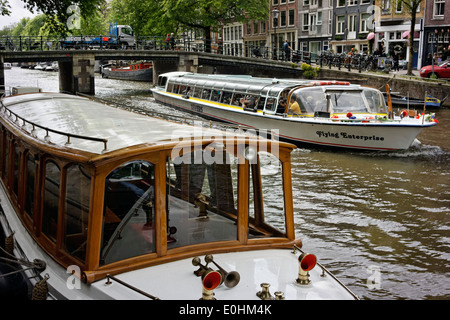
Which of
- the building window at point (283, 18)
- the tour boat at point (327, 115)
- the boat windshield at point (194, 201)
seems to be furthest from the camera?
the building window at point (283, 18)

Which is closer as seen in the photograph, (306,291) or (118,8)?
(306,291)

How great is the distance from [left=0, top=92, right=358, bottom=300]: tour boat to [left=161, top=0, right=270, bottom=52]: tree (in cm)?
3443

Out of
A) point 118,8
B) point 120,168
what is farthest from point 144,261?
point 118,8

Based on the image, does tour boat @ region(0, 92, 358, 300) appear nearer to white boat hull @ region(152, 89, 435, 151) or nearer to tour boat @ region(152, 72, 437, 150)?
tour boat @ region(152, 72, 437, 150)

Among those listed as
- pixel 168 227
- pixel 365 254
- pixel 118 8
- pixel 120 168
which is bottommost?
pixel 365 254

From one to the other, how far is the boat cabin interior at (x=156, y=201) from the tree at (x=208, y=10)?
34436mm

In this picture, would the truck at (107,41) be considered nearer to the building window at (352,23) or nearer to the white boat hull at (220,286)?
the building window at (352,23)

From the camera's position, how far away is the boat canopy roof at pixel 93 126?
195 inches

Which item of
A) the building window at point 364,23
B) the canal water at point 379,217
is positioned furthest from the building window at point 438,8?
the canal water at point 379,217

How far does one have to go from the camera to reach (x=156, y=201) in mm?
4500

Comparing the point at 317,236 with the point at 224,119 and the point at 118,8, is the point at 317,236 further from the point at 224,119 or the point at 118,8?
the point at 118,8

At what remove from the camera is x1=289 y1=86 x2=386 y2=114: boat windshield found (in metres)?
17.2
